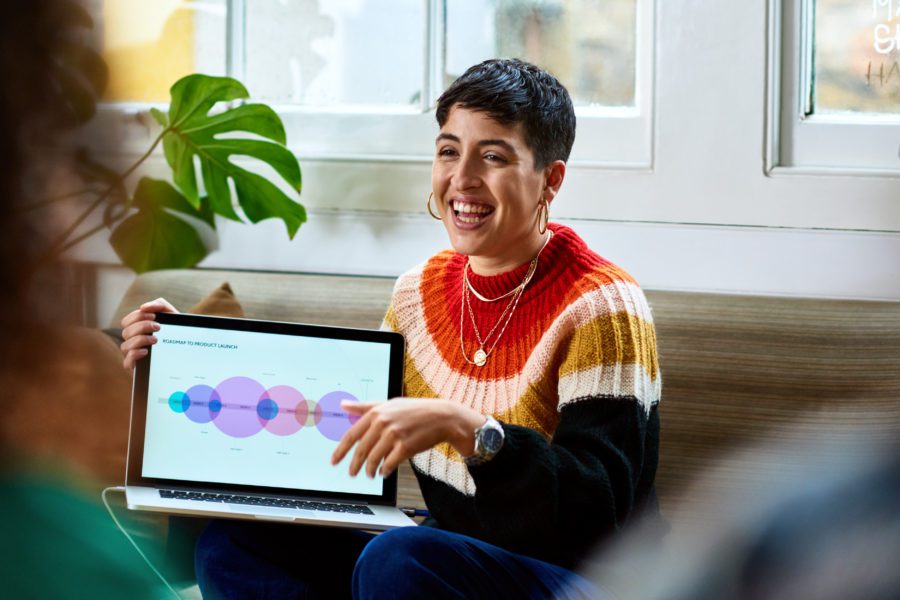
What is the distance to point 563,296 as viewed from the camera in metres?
0.98

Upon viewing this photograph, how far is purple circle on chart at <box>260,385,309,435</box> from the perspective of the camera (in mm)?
955

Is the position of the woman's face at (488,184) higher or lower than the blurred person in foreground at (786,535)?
higher

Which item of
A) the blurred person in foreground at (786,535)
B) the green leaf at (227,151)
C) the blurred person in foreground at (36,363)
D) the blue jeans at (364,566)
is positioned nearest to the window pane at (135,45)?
the blurred person in foreground at (36,363)

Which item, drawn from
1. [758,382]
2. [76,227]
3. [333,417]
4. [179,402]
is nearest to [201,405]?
[179,402]

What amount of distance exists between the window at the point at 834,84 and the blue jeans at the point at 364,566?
756mm

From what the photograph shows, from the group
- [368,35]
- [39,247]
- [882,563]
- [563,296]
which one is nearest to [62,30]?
[39,247]

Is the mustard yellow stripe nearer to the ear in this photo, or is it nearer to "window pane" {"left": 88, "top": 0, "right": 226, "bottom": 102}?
the ear

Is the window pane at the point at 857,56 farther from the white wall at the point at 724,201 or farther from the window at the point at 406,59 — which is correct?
the window at the point at 406,59

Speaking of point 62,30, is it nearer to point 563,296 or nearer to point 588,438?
point 588,438

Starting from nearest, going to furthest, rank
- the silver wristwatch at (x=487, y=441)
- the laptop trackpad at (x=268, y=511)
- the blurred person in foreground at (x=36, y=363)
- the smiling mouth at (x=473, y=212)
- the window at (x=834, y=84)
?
the blurred person in foreground at (x=36, y=363)
the silver wristwatch at (x=487, y=441)
the laptop trackpad at (x=268, y=511)
the smiling mouth at (x=473, y=212)
the window at (x=834, y=84)

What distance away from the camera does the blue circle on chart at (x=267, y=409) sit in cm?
96

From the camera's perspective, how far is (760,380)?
3.87 ft

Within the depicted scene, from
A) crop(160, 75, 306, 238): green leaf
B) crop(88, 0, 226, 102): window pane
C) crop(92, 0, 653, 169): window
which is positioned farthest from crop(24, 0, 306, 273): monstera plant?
crop(88, 0, 226, 102): window pane

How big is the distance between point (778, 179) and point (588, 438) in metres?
0.66
